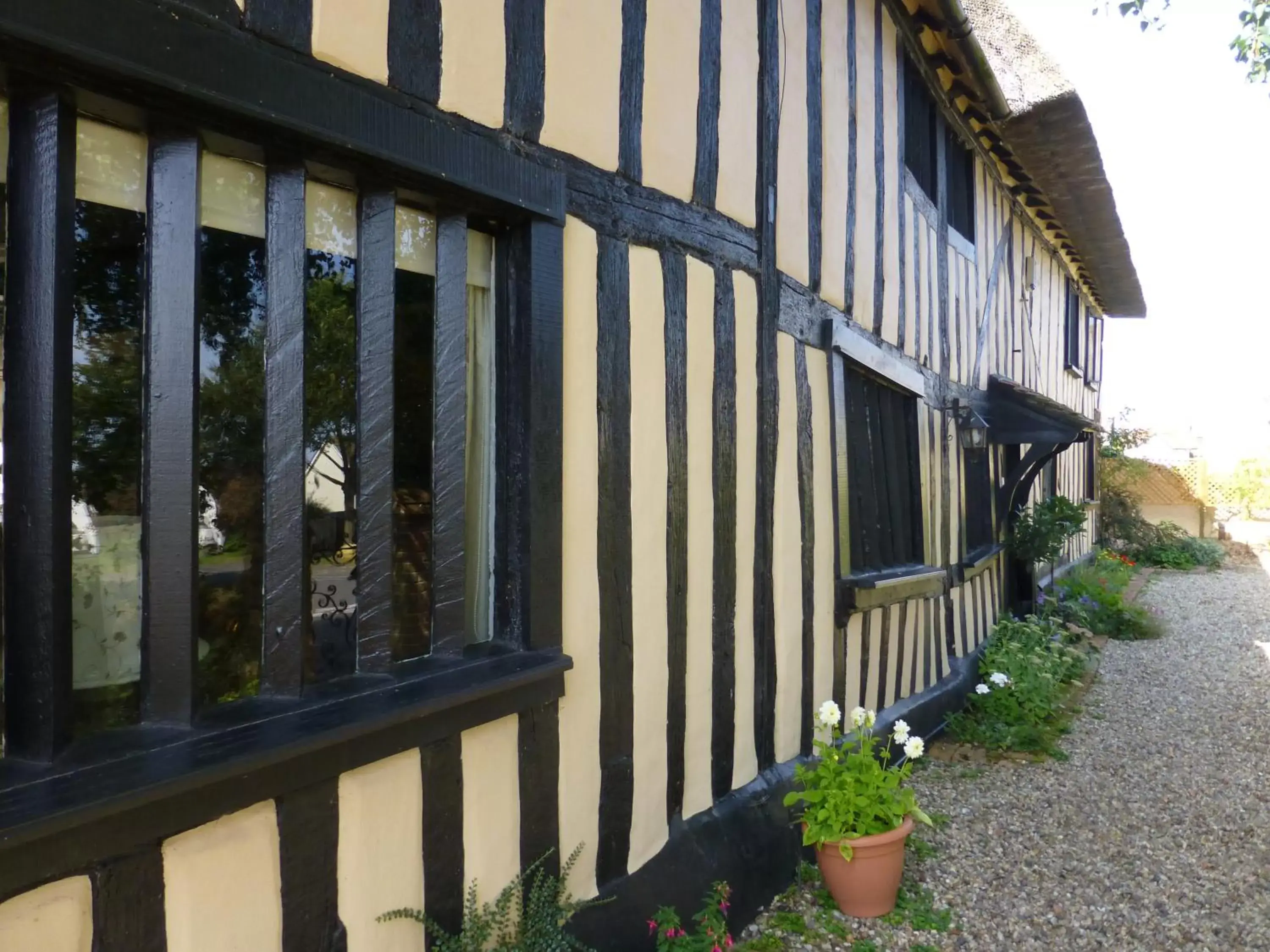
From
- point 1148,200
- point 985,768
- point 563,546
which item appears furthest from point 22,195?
point 1148,200

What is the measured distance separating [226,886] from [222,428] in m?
0.77

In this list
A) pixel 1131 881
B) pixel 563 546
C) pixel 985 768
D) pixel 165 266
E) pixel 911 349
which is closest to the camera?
pixel 165 266

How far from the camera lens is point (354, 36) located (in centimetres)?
168

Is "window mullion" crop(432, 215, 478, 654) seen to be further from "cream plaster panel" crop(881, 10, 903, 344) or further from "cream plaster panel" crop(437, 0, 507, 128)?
"cream plaster panel" crop(881, 10, 903, 344)

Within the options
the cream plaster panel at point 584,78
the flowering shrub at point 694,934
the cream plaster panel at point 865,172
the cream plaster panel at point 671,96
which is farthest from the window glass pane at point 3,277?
the cream plaster panel at point 865,172

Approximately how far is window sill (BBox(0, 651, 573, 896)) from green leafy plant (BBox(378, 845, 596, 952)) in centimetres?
38

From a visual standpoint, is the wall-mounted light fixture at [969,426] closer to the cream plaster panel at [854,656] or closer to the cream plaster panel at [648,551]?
the cream plaster panel at [854,656]

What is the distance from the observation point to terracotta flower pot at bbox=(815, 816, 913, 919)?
9.46 feet

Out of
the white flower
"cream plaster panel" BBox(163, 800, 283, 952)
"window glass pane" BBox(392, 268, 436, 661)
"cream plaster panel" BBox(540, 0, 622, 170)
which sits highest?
"cream plaster panel" BBox(540, 0, 622, 170)

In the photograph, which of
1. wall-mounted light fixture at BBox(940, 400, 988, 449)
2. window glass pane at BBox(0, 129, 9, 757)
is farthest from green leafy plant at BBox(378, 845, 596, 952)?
wall-mounted light fixture at BBox(940, 400, 988, 449)

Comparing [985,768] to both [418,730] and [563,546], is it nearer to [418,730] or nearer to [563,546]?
[563,546]

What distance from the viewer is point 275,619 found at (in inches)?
63.4

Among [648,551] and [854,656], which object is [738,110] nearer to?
[648,551]

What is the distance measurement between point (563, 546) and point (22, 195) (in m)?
1.31
